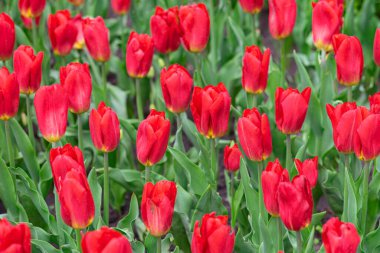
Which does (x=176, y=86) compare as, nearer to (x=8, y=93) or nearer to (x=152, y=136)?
(x=152, y=136)

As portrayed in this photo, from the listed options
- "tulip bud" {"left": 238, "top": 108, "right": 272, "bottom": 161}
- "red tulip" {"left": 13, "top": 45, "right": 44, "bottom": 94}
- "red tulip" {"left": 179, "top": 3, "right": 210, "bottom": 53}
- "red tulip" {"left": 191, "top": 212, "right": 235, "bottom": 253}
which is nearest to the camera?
"red tulip" {"left": 191, "top": 212, "right": 235, "bottom": 253}

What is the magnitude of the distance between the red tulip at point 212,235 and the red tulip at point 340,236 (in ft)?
0.72

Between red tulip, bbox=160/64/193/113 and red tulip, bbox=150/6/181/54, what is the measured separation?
1.42 ft

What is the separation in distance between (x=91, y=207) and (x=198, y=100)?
491 millimetres

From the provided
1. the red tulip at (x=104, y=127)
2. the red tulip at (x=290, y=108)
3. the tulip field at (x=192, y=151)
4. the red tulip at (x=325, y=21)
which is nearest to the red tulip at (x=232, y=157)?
the tulip field at (x=192, y=151)

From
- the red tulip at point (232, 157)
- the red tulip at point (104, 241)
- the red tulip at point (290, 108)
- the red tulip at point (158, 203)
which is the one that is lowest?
the red tulip at point (232, 157)

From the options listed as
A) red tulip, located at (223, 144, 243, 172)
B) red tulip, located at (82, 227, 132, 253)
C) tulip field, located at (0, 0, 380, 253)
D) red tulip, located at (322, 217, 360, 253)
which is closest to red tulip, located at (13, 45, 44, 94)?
tulip field, located at (0, 0, 380, 253)

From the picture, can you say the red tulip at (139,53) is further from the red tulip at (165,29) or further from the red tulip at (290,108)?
the red tulip at (290,108)

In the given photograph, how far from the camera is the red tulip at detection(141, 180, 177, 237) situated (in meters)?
2.08

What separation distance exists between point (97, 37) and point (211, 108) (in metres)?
0.79

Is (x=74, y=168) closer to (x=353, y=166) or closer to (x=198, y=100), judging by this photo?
(x=198, y=100)

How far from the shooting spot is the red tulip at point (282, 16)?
305 cm

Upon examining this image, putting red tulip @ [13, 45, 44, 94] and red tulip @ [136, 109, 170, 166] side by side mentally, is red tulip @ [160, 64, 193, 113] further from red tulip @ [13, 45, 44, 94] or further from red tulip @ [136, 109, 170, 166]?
red tulip @ [13, 45, 44, 94]

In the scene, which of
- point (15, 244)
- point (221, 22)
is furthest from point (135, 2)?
point (15, 244)
